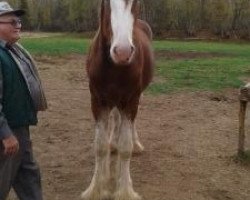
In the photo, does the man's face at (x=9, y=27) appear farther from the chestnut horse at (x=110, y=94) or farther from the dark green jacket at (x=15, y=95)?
the chestnut horse at (x=110, y=94)

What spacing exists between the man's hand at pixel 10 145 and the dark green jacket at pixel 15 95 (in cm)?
6

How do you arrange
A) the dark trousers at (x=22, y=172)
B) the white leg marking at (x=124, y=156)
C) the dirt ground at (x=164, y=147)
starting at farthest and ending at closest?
the dirt ground at (x=164, y=147) → the white leg marking at (x=124, y=156) → the dark trousers at (x=22, y=172)

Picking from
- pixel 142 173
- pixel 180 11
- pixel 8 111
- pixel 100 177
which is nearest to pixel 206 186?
pixel 142 173

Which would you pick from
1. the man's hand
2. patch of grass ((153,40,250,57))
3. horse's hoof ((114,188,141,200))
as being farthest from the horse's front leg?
patch of grass ((153,40,250,57))

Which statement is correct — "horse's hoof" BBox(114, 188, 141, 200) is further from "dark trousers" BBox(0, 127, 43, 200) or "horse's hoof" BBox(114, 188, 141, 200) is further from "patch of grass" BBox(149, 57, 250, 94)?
"patch of grass" BBox(149, 57, 250, 94)

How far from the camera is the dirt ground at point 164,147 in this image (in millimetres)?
5000

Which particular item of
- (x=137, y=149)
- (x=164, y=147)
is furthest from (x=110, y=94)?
(x=164, y=147)

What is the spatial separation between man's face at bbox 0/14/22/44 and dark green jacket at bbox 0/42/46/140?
0.08 meters

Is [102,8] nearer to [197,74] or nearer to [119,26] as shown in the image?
[119,26]

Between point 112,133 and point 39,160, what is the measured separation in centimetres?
92

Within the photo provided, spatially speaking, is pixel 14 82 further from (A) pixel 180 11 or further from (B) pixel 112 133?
(A) pixel 180 11

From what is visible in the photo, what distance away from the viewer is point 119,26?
3900mm

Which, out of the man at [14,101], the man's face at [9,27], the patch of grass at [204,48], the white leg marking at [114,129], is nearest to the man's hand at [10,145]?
the man at [14,101]

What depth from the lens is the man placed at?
11.5 feet
